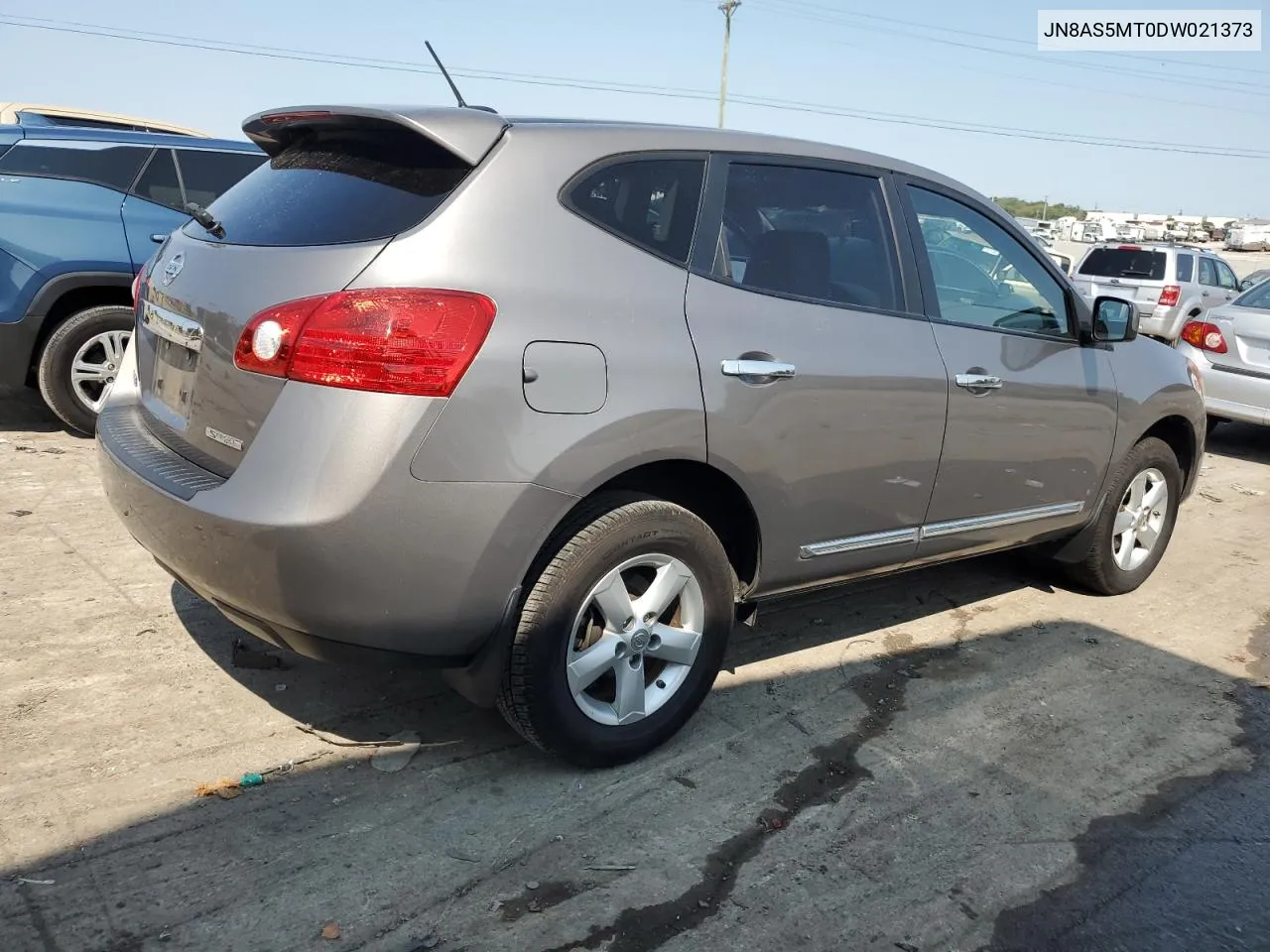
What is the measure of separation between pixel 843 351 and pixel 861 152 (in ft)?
2.80

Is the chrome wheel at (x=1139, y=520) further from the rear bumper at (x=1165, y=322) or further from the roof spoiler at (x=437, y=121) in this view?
the rear bumper at (x=1165, y=322)

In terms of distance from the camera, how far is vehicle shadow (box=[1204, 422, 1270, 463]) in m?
8.88

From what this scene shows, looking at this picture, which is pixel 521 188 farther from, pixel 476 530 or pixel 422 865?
pixel 422 865

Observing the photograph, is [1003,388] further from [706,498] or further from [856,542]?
[706,498]

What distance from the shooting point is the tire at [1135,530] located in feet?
15.8

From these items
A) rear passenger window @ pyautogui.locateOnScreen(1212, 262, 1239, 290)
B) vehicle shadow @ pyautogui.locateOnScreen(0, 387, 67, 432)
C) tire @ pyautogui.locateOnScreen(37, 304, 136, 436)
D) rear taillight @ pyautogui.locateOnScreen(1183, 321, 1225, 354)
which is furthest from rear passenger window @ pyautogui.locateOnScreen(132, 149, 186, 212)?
rear passenger window @ pyautogui.locateOnScreen(1212, 262, 1239, 290)

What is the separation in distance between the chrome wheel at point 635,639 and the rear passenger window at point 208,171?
4802 millimetres

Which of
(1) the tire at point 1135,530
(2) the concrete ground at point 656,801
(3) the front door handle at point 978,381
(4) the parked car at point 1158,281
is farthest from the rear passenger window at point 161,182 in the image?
(4) the parked car at point 1158,281

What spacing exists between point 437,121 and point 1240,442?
8961mm

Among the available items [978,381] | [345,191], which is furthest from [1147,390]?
[345,191]

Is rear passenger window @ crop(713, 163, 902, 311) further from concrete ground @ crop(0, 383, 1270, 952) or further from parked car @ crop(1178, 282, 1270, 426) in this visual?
parked car @ crop(1178, 282, 1270, 426)

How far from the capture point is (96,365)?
622cm

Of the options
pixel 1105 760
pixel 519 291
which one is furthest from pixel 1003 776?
pixel 519 291

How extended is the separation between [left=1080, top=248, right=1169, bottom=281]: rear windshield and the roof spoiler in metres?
15.8
